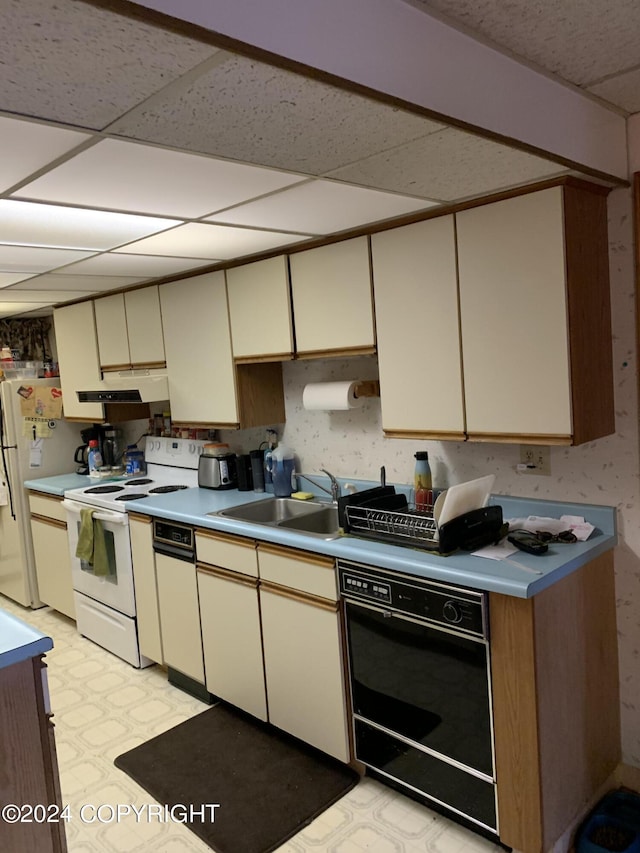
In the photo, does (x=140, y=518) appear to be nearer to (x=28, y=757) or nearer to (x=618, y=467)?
(x=28, y=757)

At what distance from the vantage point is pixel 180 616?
3102mm

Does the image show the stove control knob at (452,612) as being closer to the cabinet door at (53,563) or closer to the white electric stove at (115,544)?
the white electric stove at (115,544)

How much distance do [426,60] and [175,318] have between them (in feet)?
7.67

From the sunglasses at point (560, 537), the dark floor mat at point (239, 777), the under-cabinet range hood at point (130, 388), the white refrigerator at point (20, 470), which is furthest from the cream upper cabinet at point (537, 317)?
the white refrigerator at point (20, 470)

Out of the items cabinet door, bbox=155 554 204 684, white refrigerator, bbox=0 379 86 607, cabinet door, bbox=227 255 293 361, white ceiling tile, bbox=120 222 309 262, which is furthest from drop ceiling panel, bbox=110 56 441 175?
white refrigerator, bbox=0 379 86 607

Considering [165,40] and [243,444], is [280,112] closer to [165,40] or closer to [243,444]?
[165,40]

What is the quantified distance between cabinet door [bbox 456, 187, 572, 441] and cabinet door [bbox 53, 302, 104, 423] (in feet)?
8.75

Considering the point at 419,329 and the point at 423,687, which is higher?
the point at 419,329

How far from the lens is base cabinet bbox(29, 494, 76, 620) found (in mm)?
3996

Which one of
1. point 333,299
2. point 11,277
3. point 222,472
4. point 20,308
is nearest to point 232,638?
point 222,472

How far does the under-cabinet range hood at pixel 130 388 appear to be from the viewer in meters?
3.54

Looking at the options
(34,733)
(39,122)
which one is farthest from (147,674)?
(39,122)

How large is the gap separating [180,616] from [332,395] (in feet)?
4.36

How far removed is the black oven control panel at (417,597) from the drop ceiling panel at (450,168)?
1.24 m
